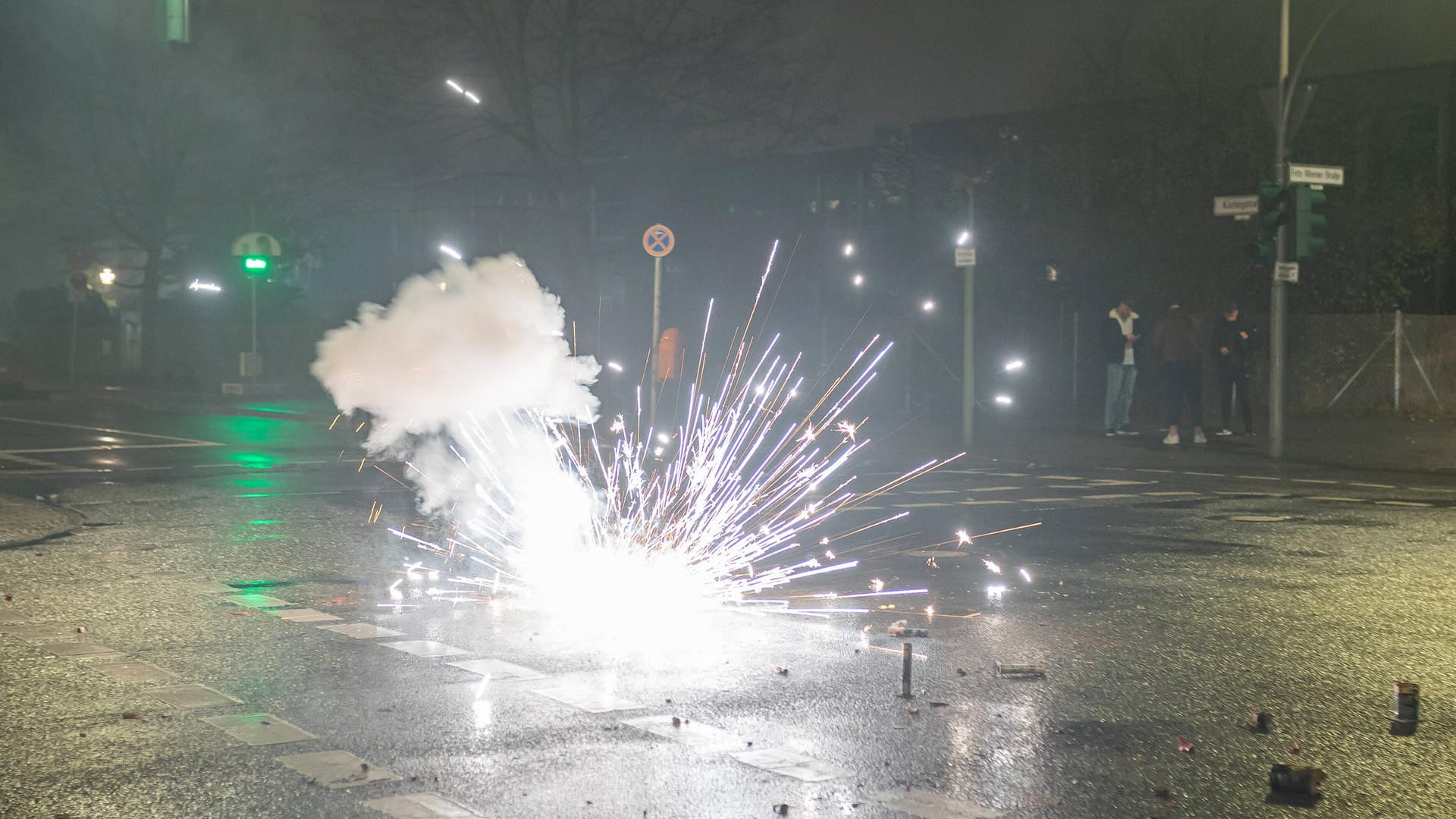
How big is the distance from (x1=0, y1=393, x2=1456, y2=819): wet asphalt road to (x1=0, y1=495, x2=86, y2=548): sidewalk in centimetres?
44

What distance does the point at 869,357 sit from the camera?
27.5 metres

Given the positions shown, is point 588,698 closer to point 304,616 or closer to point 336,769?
point 336,769

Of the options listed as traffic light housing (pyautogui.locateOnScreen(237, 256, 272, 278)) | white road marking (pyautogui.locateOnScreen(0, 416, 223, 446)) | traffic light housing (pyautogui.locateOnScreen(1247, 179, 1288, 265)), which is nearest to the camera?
traffic light housing (pyautogui.locateOnScreen(1247, 179, 1288, 265))

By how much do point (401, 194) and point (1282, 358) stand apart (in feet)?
61.7

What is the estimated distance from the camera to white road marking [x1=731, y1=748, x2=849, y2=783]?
15.7 ft

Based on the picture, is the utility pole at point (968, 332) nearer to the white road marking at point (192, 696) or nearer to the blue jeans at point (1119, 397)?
the blue jeans at point (1119, 397)

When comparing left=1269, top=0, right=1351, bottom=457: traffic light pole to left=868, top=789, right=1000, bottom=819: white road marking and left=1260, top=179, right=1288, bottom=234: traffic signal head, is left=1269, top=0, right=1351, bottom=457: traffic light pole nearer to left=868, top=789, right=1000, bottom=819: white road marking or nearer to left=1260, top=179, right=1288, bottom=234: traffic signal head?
left=1260, top=179, right=1288, bottom=234: traffic signal head

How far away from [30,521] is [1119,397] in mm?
15567

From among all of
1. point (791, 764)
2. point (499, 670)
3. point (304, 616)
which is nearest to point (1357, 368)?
point (304, 616)

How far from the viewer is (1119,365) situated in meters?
21.2

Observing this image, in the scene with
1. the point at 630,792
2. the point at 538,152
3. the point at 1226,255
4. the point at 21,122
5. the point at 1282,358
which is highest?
the point at 21,122

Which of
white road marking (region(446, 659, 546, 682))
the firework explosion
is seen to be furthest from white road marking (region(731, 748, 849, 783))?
the firework explosion

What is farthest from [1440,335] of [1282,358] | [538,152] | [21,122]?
[21,122]

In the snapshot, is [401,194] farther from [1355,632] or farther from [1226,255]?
[1355,632]
